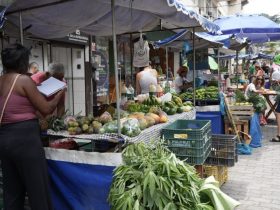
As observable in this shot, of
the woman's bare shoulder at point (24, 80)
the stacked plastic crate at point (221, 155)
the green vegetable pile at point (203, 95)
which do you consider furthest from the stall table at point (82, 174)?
the green vegetable pile at point (203, 95)

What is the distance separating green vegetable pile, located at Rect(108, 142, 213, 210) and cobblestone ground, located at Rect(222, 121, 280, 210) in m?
1.81

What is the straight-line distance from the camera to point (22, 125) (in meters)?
3.22

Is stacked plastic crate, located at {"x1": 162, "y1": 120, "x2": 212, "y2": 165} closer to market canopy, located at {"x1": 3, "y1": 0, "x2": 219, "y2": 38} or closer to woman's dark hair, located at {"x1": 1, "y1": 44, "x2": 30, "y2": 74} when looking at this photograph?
market canopy, located at {"x1": 3, "y1": 0, "x2": 219, "y2": 38}

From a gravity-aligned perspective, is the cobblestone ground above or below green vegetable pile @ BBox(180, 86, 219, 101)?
below

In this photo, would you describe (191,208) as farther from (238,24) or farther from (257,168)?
(238,24)

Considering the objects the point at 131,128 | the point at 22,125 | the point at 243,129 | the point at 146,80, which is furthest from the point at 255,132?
the point at 22,125

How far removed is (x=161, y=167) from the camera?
3.27m

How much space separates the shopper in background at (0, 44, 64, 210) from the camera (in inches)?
126

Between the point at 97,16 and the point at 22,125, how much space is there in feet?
8.78

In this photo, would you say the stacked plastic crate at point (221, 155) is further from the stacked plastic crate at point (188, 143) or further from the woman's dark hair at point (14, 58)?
the woman's dark hair at point (14, 58)

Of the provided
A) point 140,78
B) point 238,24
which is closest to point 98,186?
point 140,78

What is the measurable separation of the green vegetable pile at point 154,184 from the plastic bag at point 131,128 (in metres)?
0.35

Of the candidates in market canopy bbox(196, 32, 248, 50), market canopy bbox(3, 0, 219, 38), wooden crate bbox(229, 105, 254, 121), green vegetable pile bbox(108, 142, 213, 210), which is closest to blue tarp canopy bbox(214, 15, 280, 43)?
market canopy bbox(196, 32, 248, 50)

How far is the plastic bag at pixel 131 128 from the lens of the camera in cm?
381
